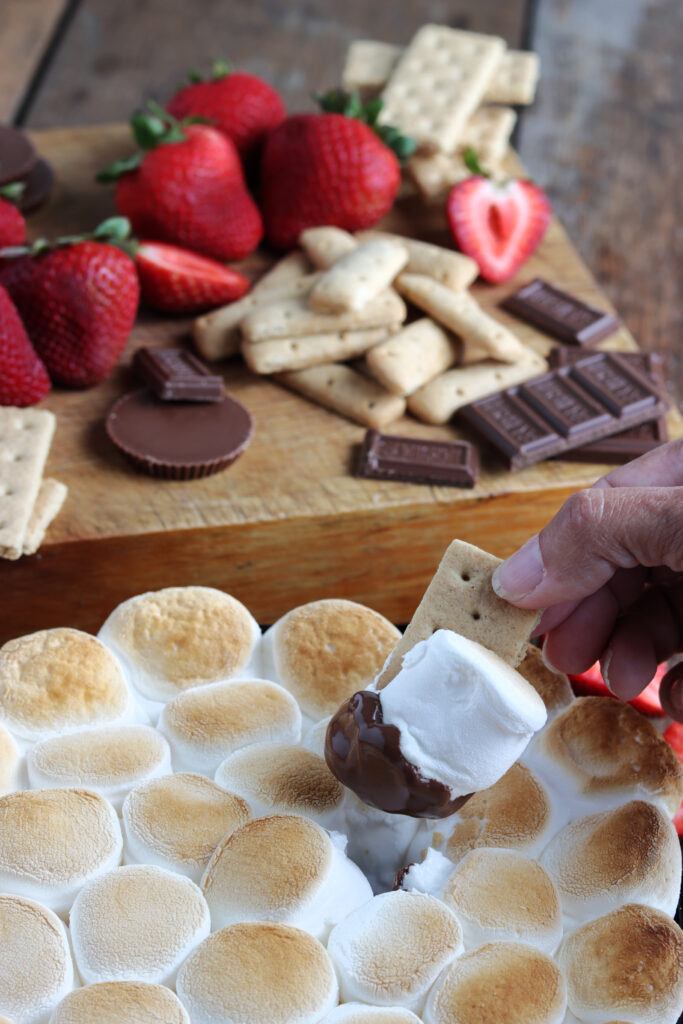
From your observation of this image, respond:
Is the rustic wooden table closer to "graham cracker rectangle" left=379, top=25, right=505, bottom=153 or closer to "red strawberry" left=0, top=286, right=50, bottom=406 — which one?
"graham cracker rectangle" left=379, top=25, right=505, bottom=153

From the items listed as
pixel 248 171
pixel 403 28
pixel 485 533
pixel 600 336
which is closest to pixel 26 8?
pixel 403 28

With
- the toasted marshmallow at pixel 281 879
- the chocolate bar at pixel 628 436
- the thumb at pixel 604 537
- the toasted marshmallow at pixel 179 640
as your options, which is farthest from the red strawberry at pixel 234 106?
the toasted marshmallow at pixel 281 879

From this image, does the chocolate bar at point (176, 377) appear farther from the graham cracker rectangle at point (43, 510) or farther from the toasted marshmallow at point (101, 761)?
the toasted marshmallow at point (101, 761)

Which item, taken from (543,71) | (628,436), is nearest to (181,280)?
(628,436)

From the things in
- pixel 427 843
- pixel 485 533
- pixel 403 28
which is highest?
pixel 403 28

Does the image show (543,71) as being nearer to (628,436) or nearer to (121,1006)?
(628,436)

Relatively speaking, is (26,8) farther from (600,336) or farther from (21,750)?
(21,750)

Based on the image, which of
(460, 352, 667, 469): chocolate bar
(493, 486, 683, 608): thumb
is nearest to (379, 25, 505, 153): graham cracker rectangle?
(460, 352, 667, 469): chocolate bar
